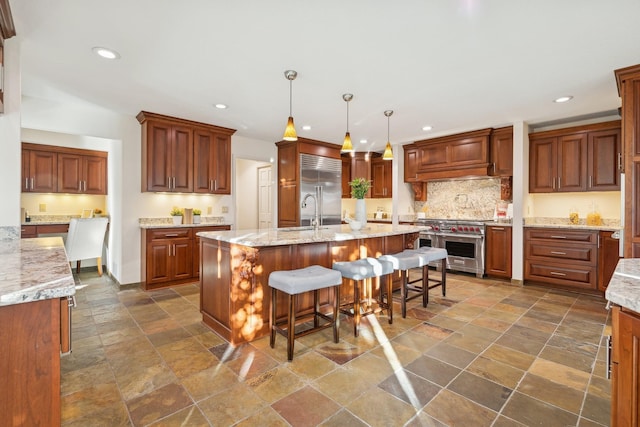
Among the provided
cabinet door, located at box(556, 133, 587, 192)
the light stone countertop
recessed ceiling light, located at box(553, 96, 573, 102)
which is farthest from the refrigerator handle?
the light stone countertop

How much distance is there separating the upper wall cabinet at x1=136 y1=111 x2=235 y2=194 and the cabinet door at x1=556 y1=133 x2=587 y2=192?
17.0ft

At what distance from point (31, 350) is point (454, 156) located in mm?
5755

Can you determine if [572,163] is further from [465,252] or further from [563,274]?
[465,252]

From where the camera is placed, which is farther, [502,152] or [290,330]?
[502,152]

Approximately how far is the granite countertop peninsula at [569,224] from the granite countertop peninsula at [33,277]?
5.36m

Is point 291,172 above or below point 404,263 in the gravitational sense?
above

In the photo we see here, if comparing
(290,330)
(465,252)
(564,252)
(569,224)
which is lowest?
(290,330)

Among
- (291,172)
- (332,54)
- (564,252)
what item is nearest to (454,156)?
(564,252)

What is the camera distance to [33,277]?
1189 mm

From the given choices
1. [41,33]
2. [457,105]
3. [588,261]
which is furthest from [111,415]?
[588,261]

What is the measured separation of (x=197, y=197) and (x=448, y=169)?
442 cm

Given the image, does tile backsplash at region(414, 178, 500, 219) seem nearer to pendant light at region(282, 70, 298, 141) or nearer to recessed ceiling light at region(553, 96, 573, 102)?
recessed ceiling light at region(553, 96, 573, 102)

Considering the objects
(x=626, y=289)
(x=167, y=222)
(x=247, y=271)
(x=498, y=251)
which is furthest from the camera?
(x=498, y=251)

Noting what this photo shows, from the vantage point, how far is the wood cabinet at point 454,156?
5.10m
